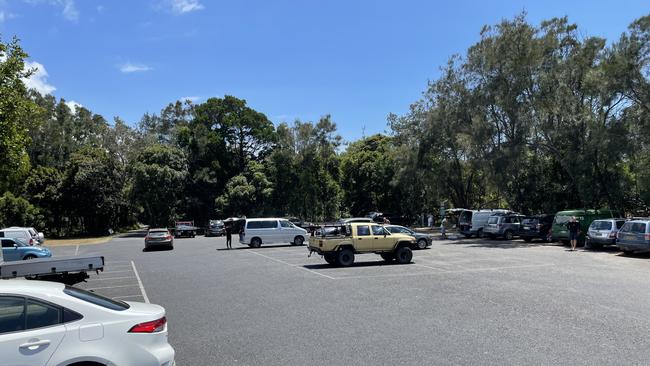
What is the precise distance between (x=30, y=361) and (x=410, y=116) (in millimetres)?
48056

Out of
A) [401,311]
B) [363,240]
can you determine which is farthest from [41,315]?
[363,240]

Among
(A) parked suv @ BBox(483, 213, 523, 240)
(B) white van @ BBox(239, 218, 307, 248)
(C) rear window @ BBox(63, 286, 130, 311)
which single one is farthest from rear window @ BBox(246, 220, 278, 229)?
(C) rear window @ BBox(63, 286, 130, 311)

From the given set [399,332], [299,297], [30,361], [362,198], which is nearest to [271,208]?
[362,198]

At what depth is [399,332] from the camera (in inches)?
332

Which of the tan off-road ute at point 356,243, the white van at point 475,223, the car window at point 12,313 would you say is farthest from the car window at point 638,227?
the car window at point 12,313

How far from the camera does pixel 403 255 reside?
19500 mm

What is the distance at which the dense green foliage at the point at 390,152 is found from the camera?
30.7m

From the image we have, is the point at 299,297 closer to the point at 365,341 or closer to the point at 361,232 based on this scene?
the point at 365,341

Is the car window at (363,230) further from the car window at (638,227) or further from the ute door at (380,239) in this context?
the car window at (638,227)

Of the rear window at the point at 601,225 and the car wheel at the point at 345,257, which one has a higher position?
the rear window at the point at 601,225

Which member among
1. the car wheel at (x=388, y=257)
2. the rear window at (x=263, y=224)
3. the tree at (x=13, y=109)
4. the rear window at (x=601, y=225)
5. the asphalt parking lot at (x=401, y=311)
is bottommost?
the asphalt parking lot at (x=401, y=311)

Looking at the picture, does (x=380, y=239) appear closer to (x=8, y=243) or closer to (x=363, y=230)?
(x=363, y=230)

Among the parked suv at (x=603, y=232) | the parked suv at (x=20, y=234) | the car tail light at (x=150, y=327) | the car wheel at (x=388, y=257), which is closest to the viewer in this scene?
the car tail light at (x=150, y=327)

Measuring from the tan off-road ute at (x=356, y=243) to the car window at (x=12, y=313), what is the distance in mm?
14169
